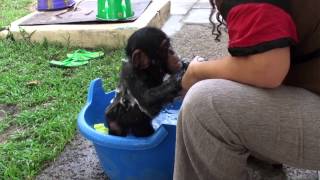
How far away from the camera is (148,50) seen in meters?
2.20

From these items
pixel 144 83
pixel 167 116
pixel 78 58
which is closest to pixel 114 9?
pixel 78 58

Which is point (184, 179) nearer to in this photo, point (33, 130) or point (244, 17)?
point (244, 17)

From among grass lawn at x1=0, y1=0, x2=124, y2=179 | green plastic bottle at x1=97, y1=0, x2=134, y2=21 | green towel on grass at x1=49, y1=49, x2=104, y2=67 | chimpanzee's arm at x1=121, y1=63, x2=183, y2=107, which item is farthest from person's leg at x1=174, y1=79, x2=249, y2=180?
green plastic bottle at x1=97, y1=0, x2=134, y2=21

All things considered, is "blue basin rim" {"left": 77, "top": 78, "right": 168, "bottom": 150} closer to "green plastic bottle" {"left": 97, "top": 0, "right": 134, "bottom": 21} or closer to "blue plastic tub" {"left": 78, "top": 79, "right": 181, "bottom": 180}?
"blue plastic tub" {"left": 78, "top": 79, "right": 181, "bottom": 180}

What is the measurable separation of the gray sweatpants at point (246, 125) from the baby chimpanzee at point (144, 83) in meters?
0.38

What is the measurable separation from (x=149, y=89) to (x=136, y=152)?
0.92ft

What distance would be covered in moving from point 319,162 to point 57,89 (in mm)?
2332

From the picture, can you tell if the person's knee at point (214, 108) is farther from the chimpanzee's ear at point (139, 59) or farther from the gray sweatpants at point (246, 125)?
the chimpanzee's ear at point (139, 59)

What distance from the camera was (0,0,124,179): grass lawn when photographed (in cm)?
275

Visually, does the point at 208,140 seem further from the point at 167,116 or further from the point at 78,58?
the point at 78,58

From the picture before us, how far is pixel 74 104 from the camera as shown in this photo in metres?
3.34

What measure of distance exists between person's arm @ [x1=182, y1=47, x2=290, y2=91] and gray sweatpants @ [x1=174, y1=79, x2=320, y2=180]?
0.04 meters

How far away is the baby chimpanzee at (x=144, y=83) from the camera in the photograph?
2170mm

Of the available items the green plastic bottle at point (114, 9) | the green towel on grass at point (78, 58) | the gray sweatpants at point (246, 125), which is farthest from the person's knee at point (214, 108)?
the green plastic bottle at point (114, 9)
